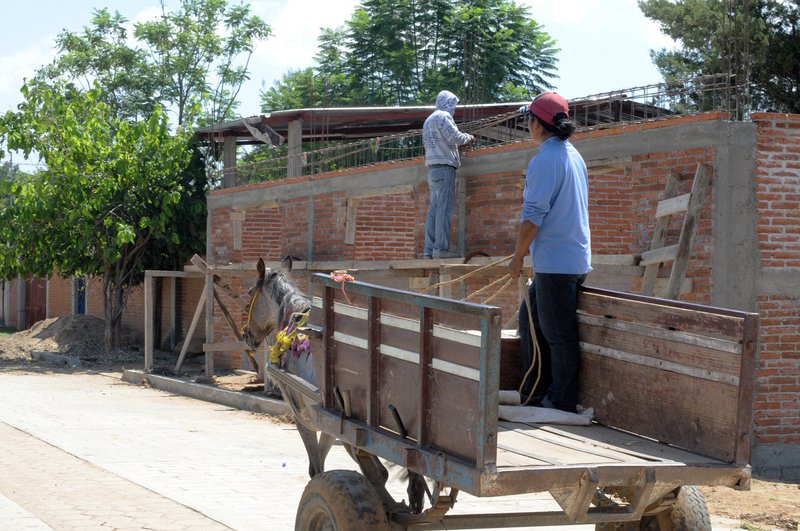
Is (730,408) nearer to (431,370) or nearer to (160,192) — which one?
(431,370)

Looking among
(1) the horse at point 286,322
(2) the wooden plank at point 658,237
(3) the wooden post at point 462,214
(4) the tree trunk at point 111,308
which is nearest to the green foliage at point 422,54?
(4) the tree trunk at point 111,308

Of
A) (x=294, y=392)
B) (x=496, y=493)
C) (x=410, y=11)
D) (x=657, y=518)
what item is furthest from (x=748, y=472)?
(x=410, y=11)

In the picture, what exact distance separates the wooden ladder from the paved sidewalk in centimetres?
243

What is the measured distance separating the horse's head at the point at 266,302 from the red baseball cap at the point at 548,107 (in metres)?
2.97

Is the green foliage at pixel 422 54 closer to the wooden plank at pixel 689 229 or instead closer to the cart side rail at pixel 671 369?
the wooden plank at pixel 689 229

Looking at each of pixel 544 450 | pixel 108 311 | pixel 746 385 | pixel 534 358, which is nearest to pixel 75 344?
pixel 108 311

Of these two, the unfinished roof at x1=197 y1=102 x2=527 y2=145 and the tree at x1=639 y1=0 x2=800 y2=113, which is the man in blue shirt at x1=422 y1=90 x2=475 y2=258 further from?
the tree at x1=639 y1=0 x2=800 y2=113

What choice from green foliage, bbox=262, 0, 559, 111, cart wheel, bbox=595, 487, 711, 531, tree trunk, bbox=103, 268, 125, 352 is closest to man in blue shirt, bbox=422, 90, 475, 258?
cart wheel, bbox=595, 487, 711, 531

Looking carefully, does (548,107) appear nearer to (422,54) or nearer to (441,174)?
(441,174)

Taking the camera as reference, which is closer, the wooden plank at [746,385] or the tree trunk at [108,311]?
the wooden plank at [746,385]

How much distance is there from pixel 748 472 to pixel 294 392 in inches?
116

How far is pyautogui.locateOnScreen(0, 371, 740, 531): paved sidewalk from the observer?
7484 millimetres

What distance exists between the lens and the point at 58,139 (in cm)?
2169

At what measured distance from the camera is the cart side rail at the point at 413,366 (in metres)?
3.98
